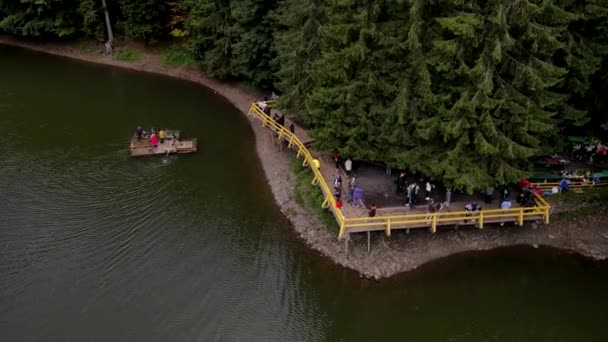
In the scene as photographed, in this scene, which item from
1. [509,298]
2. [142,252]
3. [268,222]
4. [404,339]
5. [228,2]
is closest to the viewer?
[404,339]

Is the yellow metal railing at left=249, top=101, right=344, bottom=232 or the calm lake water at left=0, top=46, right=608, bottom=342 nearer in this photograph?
the calm lake water at left=0, top=46, right=608, bottom=342

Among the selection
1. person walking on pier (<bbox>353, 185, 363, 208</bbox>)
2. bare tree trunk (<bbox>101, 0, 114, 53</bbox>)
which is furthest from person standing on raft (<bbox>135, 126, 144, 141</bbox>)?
bare tree trunk (<bbox>101, 0, 114, 53</bbox>)

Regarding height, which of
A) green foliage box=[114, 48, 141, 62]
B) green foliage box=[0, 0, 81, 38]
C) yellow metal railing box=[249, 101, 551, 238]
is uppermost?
green foliage box=[0, 0, 81, 38]

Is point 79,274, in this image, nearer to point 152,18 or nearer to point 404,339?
point 404,339

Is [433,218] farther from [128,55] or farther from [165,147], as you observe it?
[128,55]

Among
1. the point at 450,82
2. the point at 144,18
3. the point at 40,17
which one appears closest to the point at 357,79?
the point at 450,82

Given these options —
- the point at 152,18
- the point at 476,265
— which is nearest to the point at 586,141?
the point at 476,265

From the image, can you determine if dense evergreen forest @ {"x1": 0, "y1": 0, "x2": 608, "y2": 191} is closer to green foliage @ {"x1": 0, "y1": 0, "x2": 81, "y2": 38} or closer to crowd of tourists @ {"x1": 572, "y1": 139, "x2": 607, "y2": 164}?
crowd of tourists @ {"x1": 572, "y1": 139, "x2": 607, "y2": 164}
